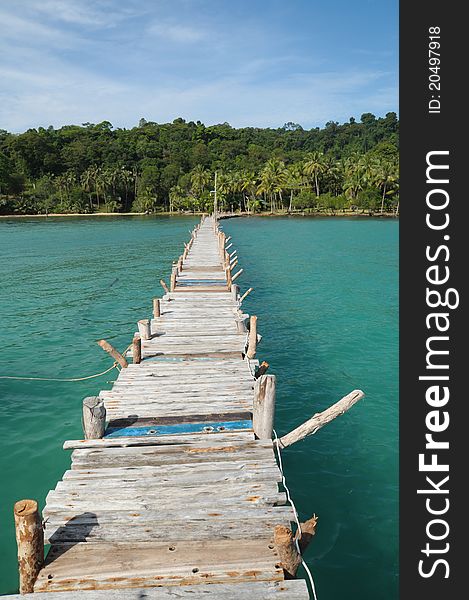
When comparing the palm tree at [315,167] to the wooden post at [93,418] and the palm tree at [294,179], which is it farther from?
the wooden post at [93,418]

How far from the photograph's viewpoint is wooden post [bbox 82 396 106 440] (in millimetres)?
6895

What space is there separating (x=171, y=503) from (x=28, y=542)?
163 centimetres

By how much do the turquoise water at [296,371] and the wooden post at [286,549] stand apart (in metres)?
2.47

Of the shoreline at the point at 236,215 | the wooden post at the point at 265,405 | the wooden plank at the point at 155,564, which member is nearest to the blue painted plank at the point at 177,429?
the wooden post at the point at 265,405

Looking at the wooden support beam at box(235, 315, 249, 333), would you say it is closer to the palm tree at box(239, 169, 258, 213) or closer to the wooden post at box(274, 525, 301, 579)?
the wooden post at box(274, 525, 301, 579)

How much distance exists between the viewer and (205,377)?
9484 millimetres

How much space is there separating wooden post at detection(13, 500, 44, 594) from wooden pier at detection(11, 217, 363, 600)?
1cm

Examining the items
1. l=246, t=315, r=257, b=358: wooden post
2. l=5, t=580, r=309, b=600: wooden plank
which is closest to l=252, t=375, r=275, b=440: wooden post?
l=5, t=580, r=309, b=600: wooden plank

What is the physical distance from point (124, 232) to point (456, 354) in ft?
205

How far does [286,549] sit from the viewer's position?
472 cm

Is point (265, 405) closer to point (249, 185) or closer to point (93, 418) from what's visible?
point (93, 418)

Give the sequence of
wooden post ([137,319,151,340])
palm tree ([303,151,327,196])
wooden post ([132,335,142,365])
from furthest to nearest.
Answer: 1. palm tree ([303,151,327,196])
2. wooden post ([137,319,151,340])
3. wooden post ([132,335,142,365])

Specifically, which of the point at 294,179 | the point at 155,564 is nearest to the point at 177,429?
the point at 155,564

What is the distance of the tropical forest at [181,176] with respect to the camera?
94.8 meters
